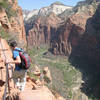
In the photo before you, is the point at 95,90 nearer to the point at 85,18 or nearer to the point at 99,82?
the point at 99,82

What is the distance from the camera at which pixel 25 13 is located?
148250 mm

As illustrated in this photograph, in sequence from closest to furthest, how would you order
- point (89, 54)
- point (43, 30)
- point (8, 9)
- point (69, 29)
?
point (8, 9)
point (89, 54)
point (69, 29)
point (43, 30)

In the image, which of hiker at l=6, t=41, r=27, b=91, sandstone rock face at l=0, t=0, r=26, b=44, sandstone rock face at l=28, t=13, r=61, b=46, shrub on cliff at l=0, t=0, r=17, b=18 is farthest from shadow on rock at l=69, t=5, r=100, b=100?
hiker at l=6, t=41, r=27, b=91

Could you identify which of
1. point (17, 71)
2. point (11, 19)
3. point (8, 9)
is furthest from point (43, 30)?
point (17, 71)

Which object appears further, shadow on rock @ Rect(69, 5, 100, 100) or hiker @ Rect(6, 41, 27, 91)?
shadow on rock @ Rect(69, 5, 100, 100)

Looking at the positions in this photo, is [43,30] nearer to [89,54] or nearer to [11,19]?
[89,54]

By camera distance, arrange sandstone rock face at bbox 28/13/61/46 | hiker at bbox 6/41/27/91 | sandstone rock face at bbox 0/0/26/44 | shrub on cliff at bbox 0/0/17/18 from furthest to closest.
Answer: sandstone rock face at bbox 28/13/61/46 → shrub on cliff at bbox 0/0/17/18 → sandstone rock face at bbox 0/0/26/44 → hiker at bbox 6/41/27/91

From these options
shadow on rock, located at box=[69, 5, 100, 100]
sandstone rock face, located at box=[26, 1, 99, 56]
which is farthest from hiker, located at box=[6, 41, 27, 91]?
sandstone rock face, located at box=[26, 1, 99, 56]

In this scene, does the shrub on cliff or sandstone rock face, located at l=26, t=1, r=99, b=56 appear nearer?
the shrub on cliff

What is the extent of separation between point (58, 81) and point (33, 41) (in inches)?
1580

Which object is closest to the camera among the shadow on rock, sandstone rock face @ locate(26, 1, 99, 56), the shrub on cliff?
the shrub on cliff

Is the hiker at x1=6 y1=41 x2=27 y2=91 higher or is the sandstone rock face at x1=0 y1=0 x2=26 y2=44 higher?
the sandstone rock face at x1=0 y1=0 x2=26 y2=44

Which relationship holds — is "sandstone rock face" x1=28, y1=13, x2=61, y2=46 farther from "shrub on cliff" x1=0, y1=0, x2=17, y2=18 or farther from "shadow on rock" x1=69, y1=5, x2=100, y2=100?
"shrub on cliff" x1=0, y1=0, x2=17, y2=18

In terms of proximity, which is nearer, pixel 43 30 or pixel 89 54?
pixel 89 54
